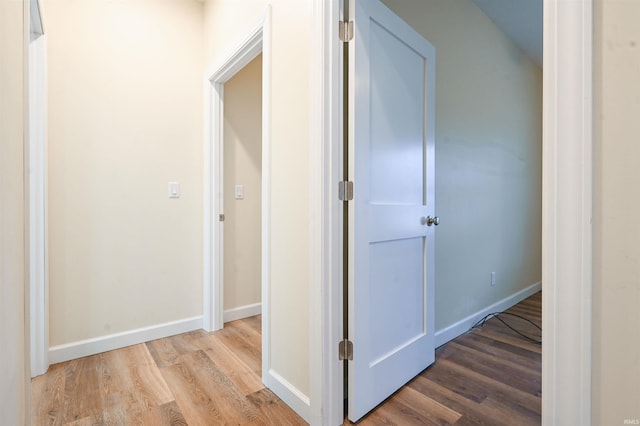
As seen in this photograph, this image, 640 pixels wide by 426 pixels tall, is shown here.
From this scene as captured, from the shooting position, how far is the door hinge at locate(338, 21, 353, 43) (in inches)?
52.8

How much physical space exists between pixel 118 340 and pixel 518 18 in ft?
13.4

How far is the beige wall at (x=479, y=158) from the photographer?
2170 mm

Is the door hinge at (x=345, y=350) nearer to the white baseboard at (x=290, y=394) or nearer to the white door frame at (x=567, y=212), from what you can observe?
the white baseboard at (x=290, y=394)

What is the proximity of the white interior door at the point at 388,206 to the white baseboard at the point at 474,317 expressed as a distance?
33 cm

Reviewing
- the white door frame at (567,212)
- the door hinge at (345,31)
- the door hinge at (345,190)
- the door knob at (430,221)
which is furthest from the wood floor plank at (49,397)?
the door hinge at (345,31)

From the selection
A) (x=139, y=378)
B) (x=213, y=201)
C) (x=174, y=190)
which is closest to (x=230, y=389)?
(x=139, y=378)

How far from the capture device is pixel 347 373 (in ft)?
4.50

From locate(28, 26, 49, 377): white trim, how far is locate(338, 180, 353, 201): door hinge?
5.86 feet

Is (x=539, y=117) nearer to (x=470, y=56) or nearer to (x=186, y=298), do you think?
(x=470, y=56)

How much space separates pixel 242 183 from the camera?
2719mm

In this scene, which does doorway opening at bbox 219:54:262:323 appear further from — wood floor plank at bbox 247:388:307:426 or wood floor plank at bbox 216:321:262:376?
wood floor plank at bbox 247:388:307:426

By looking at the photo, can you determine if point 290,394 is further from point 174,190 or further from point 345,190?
point 174,190

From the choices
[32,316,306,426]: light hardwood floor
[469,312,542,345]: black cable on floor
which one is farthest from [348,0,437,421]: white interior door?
[469,312,542,345]: black cable on floor

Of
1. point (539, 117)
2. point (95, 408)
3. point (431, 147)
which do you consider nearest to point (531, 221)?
point (539, 117)
